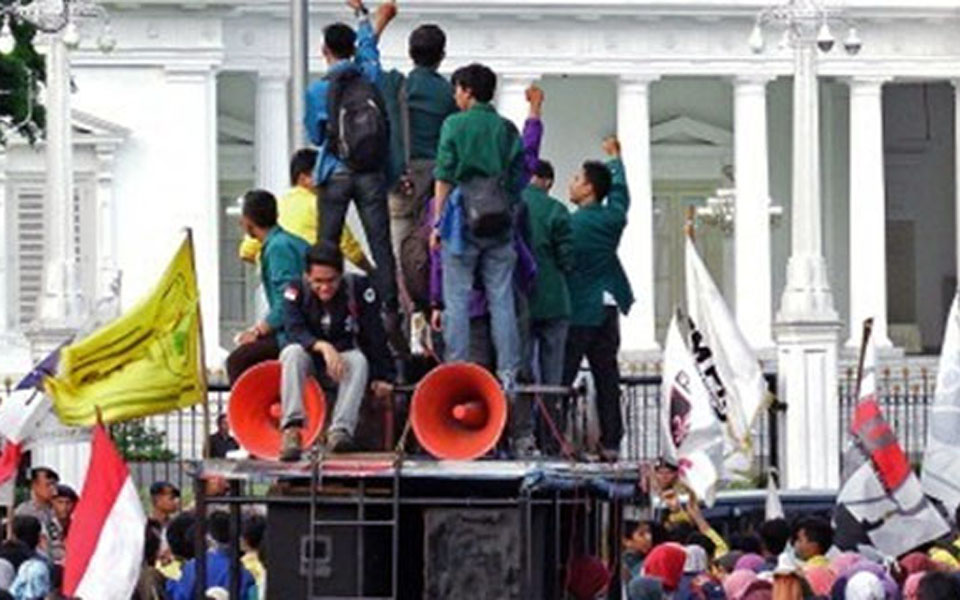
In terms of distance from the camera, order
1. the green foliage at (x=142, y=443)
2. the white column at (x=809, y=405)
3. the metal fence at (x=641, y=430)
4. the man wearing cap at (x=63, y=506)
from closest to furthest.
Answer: the man wearing cap at (x=63, y=506) → the metal fence at (x=641, y=430) → the green foliage at (x=142, y=443) → the white column at (x=809, y=405)

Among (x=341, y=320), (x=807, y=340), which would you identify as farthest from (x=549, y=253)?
(x=807, y=340)

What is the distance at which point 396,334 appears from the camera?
21.9 metres

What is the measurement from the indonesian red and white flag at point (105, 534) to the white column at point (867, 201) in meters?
47.8

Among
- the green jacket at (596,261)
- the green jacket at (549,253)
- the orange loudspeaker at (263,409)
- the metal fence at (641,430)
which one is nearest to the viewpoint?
the orange loudspeaker at (263,409)

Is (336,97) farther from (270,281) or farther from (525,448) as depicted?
(525,448)

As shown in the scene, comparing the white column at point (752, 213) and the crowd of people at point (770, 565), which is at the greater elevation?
the white column at point (752, 213)

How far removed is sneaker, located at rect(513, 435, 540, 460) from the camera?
20.2 meters

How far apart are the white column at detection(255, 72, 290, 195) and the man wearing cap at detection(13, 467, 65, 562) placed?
119ft

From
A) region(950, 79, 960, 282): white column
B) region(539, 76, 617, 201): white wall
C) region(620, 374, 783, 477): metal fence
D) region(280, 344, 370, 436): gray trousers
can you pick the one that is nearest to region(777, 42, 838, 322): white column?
region(620, 374, 783, 477): metal fence

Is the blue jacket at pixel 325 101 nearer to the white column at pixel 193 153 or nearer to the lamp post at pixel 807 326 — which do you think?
the lamp post at pixel 807 326

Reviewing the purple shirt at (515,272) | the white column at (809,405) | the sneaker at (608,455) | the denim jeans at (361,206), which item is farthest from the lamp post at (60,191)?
the denim jeans at (361,206)

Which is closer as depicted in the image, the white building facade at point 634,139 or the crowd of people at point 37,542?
the crowd of people at point 37,542

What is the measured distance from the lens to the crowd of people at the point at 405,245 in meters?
20.3

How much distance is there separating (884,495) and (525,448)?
3.35 metres
